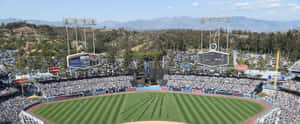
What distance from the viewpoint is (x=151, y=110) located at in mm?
41594

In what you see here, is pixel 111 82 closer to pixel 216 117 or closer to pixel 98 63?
pixel 98 63

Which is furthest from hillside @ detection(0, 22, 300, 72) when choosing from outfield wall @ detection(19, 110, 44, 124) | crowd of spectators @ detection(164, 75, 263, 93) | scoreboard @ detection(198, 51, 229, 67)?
outfield wall @ detection(19, 110, 44, 124)

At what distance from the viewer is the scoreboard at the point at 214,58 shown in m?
53.7

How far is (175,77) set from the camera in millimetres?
58938

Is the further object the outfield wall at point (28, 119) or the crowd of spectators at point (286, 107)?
the outfield wall at point (28, 119)

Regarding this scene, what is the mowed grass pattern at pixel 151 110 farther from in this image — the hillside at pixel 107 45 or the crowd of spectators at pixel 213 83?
the hillside at pixel 107 45

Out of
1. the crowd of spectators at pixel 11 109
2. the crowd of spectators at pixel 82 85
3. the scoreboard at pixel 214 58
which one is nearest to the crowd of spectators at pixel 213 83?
the scoreboard at pixel 214 58

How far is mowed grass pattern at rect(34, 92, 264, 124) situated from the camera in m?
36.7

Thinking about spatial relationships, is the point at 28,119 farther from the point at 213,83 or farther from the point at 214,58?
the point at 214,58

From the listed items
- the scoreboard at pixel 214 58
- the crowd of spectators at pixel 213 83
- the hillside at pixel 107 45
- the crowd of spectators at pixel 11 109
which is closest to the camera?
the crowd of spectators at pixel 11 109

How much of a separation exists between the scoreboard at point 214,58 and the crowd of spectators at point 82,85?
2015 cm

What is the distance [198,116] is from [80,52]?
109ft

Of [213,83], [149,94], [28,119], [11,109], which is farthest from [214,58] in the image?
[11,109]

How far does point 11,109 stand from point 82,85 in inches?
668
